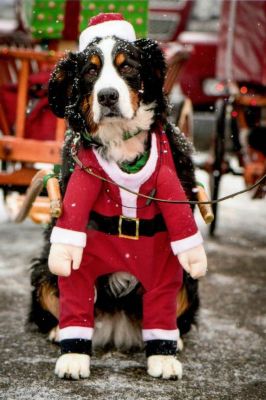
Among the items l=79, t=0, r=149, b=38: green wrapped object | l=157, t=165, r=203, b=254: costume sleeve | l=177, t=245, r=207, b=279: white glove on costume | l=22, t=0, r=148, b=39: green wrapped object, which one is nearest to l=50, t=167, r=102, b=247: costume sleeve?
l=157, t=165, r=203, b=254: costume sleeve

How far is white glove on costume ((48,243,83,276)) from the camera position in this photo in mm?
2217

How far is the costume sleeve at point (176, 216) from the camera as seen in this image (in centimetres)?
227

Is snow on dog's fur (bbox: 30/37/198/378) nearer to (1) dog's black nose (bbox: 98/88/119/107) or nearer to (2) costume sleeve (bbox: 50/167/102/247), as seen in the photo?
(1) dog's black nose (bbox: 98/88/119/107)

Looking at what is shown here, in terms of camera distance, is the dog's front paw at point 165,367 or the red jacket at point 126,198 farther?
the dog's front paw at point 165,367

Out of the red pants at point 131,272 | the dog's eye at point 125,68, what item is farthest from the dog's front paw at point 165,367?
the dog's eye at point 125,68

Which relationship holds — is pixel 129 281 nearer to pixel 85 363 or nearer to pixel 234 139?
pixel 85 363

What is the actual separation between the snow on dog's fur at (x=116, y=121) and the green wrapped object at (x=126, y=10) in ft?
4.82

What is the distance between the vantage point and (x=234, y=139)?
449 cm

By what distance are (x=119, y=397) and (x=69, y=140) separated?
37.4 inches

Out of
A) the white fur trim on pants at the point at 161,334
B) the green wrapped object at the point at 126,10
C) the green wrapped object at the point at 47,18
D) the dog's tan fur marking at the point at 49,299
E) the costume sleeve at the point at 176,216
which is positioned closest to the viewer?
the costume sleeve at the point at 176,216

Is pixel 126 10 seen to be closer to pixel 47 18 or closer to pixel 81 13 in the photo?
pixel 81 13

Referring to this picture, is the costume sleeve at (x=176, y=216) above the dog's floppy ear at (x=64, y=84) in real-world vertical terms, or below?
below

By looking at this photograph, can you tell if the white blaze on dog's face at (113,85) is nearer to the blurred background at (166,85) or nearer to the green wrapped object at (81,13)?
the blurred background at (166,85)

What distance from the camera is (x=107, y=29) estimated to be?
2.32 m
